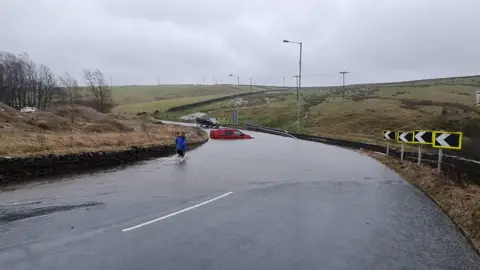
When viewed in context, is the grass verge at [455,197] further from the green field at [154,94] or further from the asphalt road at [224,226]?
the green field at [154,94]

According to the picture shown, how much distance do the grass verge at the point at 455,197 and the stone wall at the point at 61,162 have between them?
12.2 metres

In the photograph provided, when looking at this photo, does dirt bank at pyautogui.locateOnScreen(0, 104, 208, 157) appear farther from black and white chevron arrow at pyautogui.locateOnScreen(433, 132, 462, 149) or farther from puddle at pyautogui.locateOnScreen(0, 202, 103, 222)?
black and white chevron arrow at pyautogui.locateOnScreen(433, 132, 462, 149)

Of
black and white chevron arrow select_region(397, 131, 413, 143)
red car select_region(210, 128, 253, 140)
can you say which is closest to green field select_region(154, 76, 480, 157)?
red car select_region(210, 128, 253, 140)

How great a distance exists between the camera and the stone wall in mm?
15133

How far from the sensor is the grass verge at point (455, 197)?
832cm

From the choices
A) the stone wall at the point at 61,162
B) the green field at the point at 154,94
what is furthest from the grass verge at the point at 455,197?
the green field at the point at 154,94

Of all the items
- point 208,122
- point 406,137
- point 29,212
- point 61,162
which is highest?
point 406,137

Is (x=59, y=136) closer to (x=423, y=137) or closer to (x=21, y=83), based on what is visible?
(x=423, y=137)

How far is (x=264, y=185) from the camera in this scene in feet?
47.6

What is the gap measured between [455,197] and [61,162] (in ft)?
45.6

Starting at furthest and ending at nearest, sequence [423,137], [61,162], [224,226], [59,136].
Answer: [59,136] < [61,162] < [423,137] < [224,226]

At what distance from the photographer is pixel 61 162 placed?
17.7m

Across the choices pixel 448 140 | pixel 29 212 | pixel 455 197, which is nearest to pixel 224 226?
pixel 29 212

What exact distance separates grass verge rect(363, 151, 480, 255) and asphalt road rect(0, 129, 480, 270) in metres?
0.23
